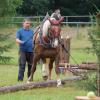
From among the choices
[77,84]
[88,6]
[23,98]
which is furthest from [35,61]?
[88,6]

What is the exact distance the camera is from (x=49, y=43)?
1855 centimetres

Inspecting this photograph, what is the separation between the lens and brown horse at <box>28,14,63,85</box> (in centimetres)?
1795

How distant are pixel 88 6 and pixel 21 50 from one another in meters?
47.4

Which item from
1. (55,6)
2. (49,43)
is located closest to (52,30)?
(49,43)

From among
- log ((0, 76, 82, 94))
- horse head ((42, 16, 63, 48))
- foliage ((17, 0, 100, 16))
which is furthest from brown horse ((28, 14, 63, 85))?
foliage ((17, 0, 100, 16))

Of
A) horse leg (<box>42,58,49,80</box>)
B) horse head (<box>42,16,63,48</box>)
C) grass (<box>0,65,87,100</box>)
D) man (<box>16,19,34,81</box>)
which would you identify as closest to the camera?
grass (<box>0,65,87,100</box>)

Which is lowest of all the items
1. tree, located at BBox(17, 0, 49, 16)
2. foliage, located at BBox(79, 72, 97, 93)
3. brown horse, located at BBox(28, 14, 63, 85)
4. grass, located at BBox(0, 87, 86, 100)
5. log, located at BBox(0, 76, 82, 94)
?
grass, located at BBox(0, 87, 86, 100)

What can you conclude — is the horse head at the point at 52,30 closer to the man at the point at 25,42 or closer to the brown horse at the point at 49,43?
the brown horse at the point at 49,43

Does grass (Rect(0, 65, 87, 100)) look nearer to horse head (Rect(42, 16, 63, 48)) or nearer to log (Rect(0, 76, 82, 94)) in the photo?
log (Rect(0, 76, 82, 94))

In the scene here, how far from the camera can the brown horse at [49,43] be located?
58.9 ft

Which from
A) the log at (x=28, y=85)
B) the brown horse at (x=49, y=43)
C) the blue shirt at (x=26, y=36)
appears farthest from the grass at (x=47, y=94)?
the blue shirt at (x=26, y=36)

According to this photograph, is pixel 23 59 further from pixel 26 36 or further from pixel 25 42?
pixel 26 36

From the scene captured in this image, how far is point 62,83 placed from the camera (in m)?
18.3

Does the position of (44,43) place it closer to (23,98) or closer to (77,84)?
(23,98)
